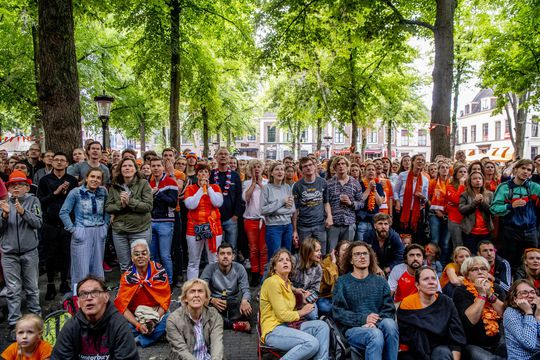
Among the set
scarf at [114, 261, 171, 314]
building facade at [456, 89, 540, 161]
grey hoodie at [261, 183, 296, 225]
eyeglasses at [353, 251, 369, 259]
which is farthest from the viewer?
building facade at [456, 89, 540, 161]

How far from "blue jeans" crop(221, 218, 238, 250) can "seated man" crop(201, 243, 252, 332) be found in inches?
53.4

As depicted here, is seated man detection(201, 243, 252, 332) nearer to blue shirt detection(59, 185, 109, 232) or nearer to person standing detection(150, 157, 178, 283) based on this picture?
person standing detection(150, 157, 178, 283)

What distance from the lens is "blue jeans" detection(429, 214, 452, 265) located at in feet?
22.1

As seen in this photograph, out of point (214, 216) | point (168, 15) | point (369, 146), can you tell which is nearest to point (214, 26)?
point (168, 15)

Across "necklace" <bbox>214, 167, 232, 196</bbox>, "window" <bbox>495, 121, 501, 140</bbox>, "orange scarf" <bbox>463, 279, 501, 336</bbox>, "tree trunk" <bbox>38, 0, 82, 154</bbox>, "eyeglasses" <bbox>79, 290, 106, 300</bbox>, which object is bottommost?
"orange scarf" <bbox>463, 279, 501, 336</bbox>

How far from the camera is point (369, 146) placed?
54.7m

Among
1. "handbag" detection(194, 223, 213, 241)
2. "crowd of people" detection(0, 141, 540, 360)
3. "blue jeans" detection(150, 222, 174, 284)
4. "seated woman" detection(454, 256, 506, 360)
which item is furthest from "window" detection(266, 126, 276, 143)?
"seated woman" detection(454, 256, 506, 360)

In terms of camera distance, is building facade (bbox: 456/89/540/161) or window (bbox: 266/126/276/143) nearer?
building facade (bbox: 456/89/540/161)

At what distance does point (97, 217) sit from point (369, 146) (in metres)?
52.2

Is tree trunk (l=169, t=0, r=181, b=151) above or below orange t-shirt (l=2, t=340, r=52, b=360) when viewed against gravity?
above

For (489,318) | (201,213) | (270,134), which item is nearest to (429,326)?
(489,318)

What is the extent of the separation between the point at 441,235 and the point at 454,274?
2.32 meters

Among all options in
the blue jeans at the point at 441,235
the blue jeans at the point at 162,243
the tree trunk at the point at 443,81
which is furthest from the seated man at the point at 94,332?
the tree trunk at the point at 443,81

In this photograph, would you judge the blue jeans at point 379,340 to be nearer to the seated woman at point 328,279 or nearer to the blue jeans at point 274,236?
the seated woman at point 328,279
